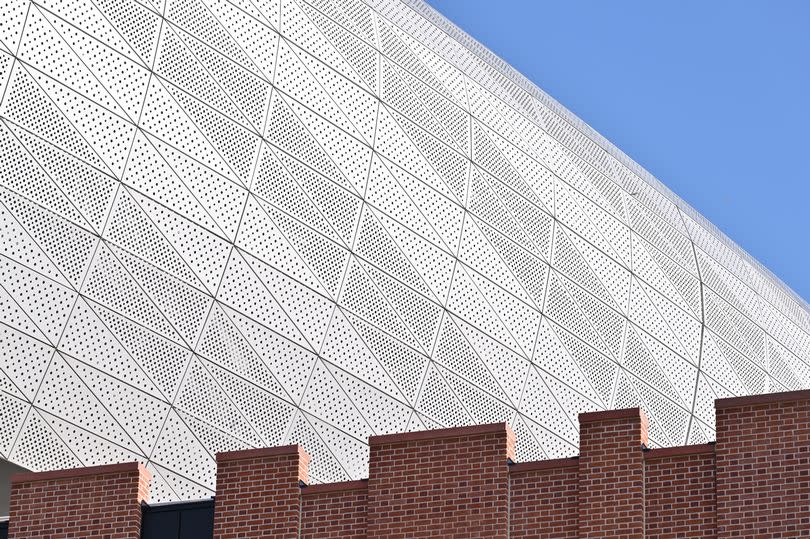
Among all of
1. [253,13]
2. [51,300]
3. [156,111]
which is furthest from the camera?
[253,13]

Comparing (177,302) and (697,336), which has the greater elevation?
Result: (697,336)

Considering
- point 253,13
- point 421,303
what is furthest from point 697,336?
point 253,13

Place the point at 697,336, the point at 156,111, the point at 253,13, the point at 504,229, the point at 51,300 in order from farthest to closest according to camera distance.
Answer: the point at 697,336 → the point at 504,229 → the point at 253,13 → the point at 156,111 → the point at 51,300

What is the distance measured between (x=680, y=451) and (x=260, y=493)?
6.38 metres

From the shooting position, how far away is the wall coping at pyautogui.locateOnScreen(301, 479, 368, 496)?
3020cm

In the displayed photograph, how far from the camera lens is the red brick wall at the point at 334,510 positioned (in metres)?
30.0

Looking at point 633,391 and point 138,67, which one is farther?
point 633,391

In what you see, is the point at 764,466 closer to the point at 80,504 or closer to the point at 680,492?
the point at 680,492

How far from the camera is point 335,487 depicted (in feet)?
99.3

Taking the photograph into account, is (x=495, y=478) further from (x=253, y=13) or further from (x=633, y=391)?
(x=633, y=391)

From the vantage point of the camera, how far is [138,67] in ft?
155

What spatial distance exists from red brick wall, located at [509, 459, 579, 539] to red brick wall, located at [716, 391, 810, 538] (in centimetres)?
221

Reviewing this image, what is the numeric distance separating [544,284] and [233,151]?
1187 cm

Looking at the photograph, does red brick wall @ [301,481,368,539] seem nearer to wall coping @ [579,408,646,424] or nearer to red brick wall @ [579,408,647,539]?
red brick wall @ [579,408,647,539]
